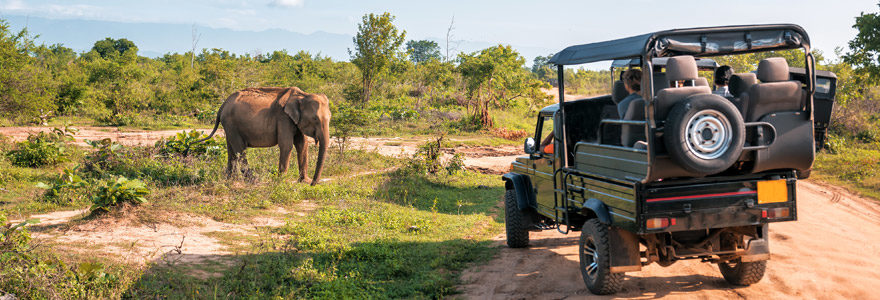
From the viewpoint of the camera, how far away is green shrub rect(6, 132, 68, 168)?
12969mm

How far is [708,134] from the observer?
5.00 metres

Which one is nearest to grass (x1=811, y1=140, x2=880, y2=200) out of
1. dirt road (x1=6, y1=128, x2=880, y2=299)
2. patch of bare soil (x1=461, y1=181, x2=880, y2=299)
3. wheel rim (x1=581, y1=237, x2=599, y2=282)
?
dirt road (x1=6, y1=128, x2=880, y2=299)

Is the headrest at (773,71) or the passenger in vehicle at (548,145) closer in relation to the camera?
the headrest at (773,71)

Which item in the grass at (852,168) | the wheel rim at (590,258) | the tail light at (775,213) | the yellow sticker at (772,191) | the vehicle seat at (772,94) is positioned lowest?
the grass at (852,168)

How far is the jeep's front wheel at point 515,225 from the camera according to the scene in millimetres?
8430

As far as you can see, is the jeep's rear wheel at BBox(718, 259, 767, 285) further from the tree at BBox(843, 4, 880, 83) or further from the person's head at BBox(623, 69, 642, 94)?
the tree at BBox(843, 4, 880, 83)

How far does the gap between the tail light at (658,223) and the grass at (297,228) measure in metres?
2.39

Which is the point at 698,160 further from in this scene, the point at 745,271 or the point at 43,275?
the point at 43,275

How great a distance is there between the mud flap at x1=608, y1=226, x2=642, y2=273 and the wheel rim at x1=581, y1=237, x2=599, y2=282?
326mm

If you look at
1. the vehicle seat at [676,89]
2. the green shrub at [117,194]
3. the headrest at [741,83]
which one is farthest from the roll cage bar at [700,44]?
the green shrub at [117,194]

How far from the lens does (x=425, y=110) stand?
28.9 meters

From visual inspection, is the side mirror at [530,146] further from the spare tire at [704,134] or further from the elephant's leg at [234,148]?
the elephant's leg at [234,148]


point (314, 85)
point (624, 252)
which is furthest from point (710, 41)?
point (314, 85)

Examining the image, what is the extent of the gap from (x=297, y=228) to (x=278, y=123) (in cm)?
470
